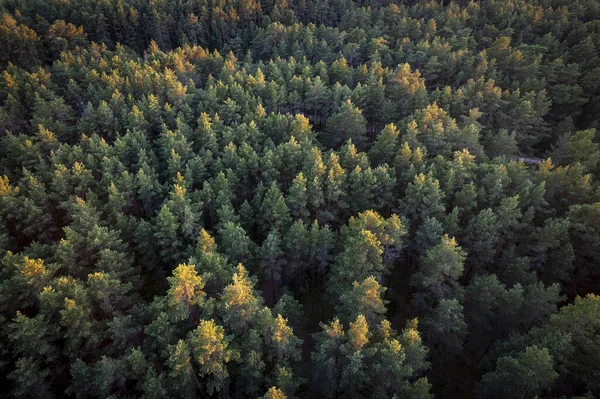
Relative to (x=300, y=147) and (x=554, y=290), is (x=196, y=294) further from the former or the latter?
(x=554, y=290)

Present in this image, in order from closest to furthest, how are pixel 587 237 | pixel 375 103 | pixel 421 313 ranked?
pixel 587 237, pixel 421 313, pixel 375 103

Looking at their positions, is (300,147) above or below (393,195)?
above

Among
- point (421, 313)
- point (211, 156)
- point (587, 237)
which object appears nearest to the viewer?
point (587, 237)

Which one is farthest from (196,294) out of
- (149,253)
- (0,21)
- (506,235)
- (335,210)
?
(0,21)

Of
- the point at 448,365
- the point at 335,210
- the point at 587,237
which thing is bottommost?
the point at 448,365

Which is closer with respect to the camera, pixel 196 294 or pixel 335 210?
pixel 196 294

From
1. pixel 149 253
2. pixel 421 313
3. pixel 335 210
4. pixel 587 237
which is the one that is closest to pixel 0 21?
pixel 149 253

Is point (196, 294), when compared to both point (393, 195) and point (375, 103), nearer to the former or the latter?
point (393, 195)
